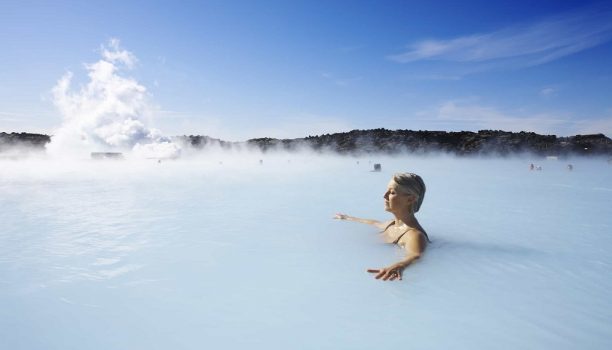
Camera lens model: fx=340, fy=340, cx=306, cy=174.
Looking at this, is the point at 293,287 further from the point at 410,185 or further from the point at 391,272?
the point at 410,185

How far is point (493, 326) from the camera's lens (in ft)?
9.61

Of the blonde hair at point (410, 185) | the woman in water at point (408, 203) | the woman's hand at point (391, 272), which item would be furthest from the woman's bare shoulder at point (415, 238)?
the woman's hand at point (391, 272)

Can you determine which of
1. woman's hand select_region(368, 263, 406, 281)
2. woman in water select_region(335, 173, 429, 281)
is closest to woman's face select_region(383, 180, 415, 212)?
woman in water select_region(335, 173, 429, 281)

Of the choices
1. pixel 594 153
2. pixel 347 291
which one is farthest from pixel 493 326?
pixel 594 153

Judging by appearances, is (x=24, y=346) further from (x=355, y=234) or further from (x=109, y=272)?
Answer: (x=355, y=234)

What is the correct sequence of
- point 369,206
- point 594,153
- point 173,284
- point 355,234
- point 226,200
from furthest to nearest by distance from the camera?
point 594,153
point 226,200
point 369,206
point 355,234
point 173,284

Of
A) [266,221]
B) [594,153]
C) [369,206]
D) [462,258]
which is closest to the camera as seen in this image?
[462,258]

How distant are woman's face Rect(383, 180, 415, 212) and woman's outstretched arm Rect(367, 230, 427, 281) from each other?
433mm

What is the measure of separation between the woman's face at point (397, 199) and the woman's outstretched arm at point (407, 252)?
17.0 inches

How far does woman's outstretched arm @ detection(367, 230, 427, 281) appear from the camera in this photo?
3.68m

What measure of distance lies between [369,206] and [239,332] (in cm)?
800

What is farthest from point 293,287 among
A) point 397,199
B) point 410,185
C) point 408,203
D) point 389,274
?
point 410,185

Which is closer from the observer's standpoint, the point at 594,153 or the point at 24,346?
the point at 24,346

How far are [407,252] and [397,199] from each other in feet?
2.68
